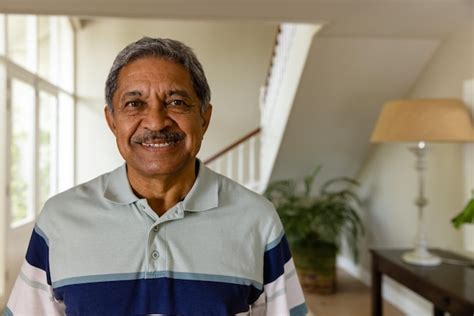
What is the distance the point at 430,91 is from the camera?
3.16 metres

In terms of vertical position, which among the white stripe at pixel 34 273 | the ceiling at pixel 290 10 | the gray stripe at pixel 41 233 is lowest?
the white stripe at pixel 34 273

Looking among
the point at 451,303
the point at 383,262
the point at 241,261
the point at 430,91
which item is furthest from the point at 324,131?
the point at 241,261

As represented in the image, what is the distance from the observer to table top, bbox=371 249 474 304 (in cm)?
200

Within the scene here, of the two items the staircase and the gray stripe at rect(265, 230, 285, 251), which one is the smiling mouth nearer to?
the gray stripe at rect(265, 230, 285, 251)

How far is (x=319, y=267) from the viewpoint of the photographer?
3920 millimetres

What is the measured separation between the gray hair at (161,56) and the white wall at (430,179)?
2.27 m

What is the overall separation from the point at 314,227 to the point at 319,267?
13.9 inches

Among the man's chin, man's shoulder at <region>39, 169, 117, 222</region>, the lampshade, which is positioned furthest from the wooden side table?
man's shoulder at <region>39, 169, 117, 222</region>

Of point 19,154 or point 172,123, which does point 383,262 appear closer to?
point 172,123

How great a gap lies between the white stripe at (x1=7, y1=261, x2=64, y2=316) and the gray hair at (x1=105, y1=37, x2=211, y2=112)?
1.30 ft

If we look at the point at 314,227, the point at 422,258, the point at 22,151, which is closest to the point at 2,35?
the point at 22,151

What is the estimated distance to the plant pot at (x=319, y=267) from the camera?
12.9ft

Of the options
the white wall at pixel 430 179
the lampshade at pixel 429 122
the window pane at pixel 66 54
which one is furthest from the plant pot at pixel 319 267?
the window pane at pixel 66 54

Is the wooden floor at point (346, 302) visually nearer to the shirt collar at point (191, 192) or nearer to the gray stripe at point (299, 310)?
the gray stripe at point (299, 310)
